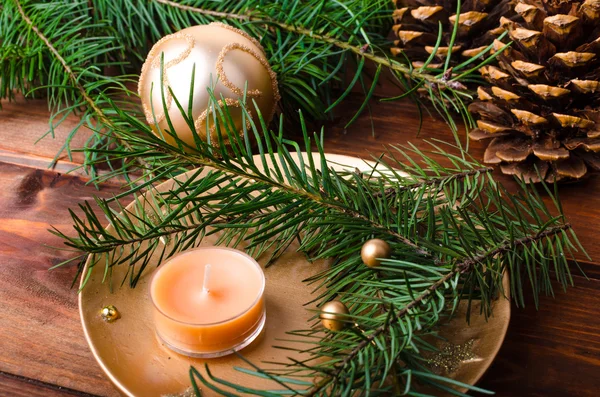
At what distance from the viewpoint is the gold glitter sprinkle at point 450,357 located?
33cm

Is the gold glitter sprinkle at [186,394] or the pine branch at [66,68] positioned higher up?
the pine branch at [66,68]

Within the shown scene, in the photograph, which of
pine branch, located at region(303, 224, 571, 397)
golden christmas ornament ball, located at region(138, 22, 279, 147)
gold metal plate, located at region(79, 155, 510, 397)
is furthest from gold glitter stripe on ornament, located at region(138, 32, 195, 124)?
pine branch, located at region(303, 224, 571, 397)

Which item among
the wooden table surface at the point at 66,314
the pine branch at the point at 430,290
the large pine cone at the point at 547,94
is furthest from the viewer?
the large pine cone at the point at 547,94

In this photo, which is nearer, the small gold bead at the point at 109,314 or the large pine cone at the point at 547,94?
the small gold bead at the point at 109,314

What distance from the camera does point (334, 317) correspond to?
1.05ft

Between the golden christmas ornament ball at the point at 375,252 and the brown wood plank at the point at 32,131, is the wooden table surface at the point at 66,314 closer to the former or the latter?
the brown wood plank at the point at 32,131

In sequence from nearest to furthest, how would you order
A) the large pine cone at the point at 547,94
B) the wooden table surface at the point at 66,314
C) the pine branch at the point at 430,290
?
1. the pine branch at the point at 430,290
2. the wooden table surface at the point at 66,314
3. the large pine cone at the point at 547,94

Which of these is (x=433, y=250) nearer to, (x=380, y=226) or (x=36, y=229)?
(x=380, y=226)

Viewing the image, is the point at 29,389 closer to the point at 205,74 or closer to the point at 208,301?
the point at 208,301

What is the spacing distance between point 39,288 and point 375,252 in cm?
24

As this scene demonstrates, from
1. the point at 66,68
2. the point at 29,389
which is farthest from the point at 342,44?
the point at 29,389

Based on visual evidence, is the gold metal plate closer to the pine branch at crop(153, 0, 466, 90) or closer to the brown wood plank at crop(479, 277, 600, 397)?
the brown wood plank at crop(479, 277, 600, 397)

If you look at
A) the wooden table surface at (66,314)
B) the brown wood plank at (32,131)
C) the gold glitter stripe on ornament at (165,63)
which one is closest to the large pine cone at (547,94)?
the wooden table surface at (66,314)

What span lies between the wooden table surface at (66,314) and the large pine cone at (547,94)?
37mm
